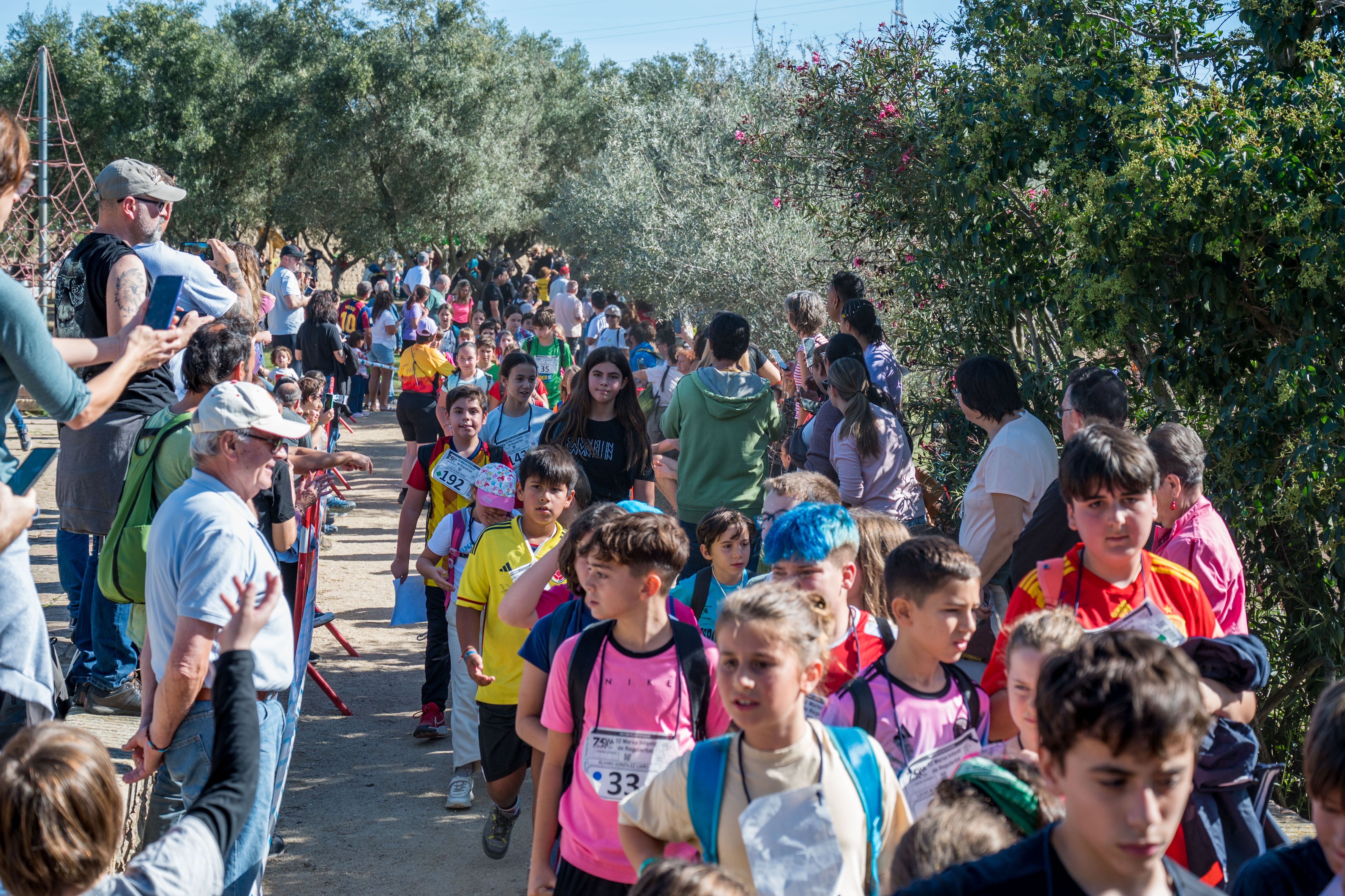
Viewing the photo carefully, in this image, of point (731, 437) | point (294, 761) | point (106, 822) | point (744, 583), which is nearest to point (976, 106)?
point (731, 437)

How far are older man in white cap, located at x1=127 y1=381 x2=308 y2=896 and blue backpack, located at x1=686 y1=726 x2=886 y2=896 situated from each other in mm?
1290

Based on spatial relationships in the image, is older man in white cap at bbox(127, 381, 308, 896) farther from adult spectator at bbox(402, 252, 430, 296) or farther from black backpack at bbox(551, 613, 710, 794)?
adult spectator at bbox(402, 252, 430, 296)

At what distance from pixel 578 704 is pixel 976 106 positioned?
4.28 m

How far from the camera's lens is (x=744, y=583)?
4195mm

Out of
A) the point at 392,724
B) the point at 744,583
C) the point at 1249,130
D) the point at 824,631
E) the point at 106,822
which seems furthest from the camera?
the point at 392,724

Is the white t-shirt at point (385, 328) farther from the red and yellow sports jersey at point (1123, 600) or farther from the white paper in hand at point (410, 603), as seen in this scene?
the red and yellow sports jersey at point (1123, 600)

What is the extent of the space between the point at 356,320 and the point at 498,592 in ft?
53.5

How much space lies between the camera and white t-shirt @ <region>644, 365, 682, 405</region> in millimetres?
9875

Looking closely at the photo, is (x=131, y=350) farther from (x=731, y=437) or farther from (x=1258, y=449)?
(x=1258, y=449)

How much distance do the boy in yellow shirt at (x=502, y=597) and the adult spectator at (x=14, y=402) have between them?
1.97 meters

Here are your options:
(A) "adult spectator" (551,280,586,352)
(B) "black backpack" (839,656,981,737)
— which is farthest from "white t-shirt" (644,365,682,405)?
(A) "adult spectator" (551,280,586,352)

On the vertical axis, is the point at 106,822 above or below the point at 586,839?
above

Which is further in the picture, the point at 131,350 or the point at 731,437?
the point at 731,437

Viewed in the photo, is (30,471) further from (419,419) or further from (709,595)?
(419,419)
